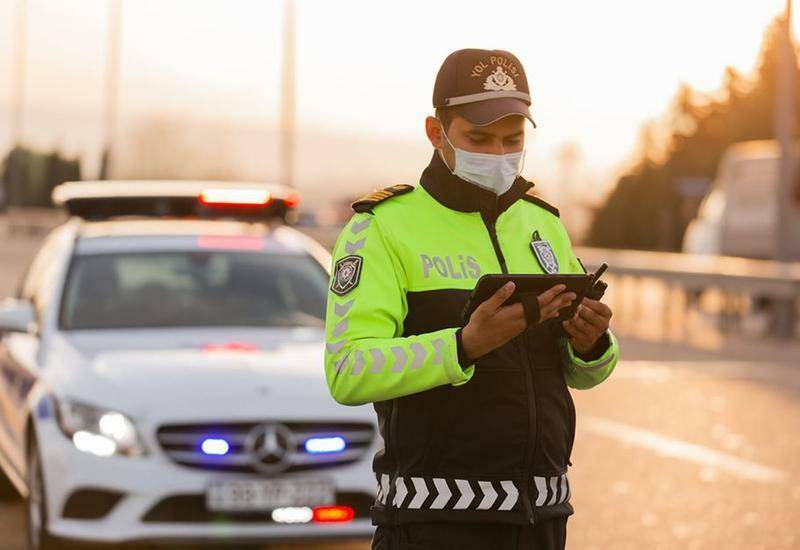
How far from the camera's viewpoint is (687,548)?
8.12 m

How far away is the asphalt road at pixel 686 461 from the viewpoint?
853 centimetres

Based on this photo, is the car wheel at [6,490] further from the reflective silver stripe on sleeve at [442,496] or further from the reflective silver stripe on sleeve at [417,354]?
the reflective silver stripe on sleeve at [417,354]

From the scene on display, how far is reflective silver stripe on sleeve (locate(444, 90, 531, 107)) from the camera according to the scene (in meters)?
3.73

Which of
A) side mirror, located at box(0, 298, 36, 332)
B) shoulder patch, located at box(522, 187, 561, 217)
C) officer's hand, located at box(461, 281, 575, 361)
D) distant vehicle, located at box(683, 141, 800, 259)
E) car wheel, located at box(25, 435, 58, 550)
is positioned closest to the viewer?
officer's hand, located at box(461, 281, 575, 361)

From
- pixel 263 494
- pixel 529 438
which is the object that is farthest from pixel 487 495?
pixel 263 494

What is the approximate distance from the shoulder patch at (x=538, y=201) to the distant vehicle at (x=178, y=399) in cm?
328

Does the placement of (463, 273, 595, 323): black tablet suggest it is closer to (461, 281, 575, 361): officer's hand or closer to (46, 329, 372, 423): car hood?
(461, 281, 575, 361): officer's hand

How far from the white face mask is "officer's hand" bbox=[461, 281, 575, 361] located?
372 millimetres

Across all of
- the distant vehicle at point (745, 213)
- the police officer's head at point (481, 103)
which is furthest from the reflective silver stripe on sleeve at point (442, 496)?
the distant vehicle at point (745, 213)

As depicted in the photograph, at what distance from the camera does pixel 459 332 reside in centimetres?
353

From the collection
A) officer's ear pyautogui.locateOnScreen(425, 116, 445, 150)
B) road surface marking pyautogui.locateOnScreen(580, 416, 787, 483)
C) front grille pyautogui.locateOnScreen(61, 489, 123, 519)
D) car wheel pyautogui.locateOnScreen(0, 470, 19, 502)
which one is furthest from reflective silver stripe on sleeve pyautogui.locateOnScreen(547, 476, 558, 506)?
road surface marking pyautogui.locateOnScreen(580, 416, 787, 483)

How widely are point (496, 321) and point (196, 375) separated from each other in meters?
4.15

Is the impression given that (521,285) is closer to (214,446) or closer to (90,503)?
(214,446)

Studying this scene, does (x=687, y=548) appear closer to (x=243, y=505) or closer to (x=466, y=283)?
(x=243, y=505)
